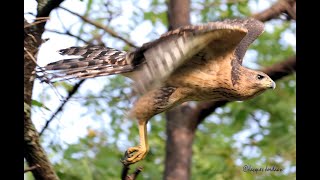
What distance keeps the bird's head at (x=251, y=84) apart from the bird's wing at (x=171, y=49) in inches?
20.7

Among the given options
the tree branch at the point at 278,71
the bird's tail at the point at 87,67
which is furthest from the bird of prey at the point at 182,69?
the tree branch at the point at 278,71

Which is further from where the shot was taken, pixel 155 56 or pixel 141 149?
pixel 141 149

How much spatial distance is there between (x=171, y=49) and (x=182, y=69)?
491 millimetres

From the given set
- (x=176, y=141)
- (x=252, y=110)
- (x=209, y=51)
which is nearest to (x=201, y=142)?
(x=252, y=110)

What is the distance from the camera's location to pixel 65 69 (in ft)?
15.4

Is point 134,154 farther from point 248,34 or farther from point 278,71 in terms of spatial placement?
point 278,71

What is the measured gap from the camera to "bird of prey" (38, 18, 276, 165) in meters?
4.29

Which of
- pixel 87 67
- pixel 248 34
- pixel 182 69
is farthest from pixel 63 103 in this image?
pixel 248 34

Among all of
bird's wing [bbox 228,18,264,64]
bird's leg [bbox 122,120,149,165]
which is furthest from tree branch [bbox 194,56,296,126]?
bird's leg [bbox 122,120,149,165]

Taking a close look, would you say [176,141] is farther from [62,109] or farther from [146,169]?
[62,109]

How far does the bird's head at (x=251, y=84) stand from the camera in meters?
4.89

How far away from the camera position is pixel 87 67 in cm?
475

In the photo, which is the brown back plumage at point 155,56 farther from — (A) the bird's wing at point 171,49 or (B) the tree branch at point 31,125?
(B) the tree branch at point 31,125

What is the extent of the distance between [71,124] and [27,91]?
161 cm
